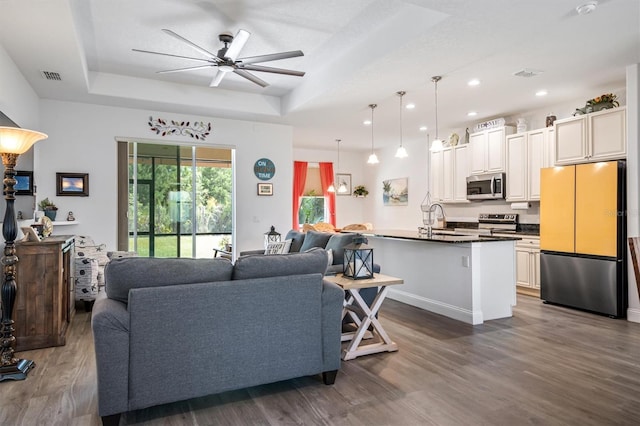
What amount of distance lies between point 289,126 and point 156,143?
225 cm

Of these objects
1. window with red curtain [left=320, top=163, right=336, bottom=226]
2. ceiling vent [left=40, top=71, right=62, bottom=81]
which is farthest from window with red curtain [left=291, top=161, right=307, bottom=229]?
ceiling vent [left=40, top=71, right=62, bottom=81]

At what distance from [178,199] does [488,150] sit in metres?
5.19

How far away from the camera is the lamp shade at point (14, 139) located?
9.40 feet

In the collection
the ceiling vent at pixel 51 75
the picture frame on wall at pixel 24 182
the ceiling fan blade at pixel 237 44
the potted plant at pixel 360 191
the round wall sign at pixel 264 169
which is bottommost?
the picture frame on wall at pixel 24 182

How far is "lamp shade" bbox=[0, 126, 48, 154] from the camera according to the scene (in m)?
2.87

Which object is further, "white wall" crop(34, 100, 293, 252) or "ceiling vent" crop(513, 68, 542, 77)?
"white wall" crop(34, 100, 293, 252)

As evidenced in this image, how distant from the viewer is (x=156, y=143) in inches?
238

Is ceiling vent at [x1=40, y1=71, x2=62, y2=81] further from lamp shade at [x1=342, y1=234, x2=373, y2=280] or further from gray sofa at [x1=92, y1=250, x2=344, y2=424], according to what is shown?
lamp shade at [x1=342, y1=234, x2=373, y2=280]

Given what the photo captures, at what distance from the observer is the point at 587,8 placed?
113 inches

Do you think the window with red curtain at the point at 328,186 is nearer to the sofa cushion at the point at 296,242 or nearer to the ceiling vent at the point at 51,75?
the sofa cushion at the point at 296,242

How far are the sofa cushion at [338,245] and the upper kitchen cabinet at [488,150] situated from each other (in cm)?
346

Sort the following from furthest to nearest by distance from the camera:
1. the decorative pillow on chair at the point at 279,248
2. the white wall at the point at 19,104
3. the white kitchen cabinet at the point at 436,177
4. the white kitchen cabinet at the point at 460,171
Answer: the white kitchen cabinet at the point at 436,177
the white kitchen cabinet at the point at 460,171
the decorative pillow on chair at the point at 279,248
the white wall at the point at 19,104

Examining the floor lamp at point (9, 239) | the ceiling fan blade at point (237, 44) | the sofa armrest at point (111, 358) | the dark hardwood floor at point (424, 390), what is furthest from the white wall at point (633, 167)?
the floor lamp at point (9, 239)

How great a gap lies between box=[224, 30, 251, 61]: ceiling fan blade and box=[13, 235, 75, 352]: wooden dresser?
2358 millimetres
